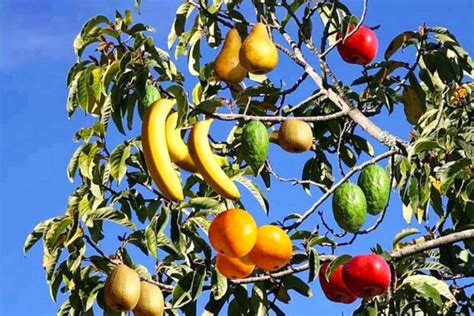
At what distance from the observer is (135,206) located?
141 inches

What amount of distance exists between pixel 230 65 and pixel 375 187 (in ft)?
2.21

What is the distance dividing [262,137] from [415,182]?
0.71 metres

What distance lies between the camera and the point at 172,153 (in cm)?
281

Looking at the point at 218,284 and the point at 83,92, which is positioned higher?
the point at 83,92

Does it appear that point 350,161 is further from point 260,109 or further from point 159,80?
point 159,80

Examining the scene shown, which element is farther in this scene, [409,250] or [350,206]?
[409,250]

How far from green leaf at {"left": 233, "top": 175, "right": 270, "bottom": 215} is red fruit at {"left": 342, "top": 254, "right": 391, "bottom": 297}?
14.8 inches

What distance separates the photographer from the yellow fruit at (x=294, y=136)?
317cm

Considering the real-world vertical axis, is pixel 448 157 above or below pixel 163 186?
above

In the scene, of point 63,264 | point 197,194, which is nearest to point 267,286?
point 197,194

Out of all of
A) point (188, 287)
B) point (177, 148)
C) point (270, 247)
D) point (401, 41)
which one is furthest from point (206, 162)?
point (401, 41)

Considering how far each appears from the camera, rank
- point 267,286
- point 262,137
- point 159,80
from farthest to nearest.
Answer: point 267,286
point 159,80
point 262,137

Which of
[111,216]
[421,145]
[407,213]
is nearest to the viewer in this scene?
[421,145]

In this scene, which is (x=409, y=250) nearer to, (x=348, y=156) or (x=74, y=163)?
(x=348, y=156)
